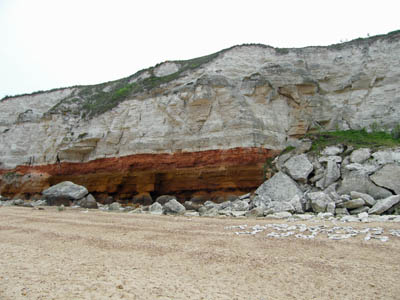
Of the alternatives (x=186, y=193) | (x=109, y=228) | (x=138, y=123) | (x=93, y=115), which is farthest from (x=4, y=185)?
(x=109, y=228)

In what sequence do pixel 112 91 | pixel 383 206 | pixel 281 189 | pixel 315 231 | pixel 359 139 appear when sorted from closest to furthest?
1. pixel 315 231
2. pixel 383 206
3. pixel 281 189
4. pixel 359 139
5. pixel 112 91

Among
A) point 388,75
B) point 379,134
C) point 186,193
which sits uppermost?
point 388,75

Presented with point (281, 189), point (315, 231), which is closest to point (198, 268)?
point (315, 231)

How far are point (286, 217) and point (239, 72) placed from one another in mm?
12126

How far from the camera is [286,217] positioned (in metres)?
8.95

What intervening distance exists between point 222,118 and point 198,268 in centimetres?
1355

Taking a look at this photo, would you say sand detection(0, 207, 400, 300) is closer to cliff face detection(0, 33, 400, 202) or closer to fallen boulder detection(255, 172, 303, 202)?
fallen boulder detection(255, 172, 303, 202)

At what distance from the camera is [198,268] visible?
12.9ft

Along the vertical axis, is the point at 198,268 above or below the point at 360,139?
below

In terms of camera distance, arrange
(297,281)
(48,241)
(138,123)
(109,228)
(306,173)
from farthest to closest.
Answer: (138,123)
(306,173)
(109,228)
(48,241)
(297,281)

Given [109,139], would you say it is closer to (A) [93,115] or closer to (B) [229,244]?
(A) [93,115]

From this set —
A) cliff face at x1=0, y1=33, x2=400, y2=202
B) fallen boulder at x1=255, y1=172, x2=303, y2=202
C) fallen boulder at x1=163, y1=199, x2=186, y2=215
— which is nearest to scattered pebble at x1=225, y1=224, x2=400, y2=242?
fallen boulder at x1=163, y1=199, x2=186, y2=215

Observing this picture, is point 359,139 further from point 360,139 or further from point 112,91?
point 112,91

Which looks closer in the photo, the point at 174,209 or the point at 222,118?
the point at 174,209
